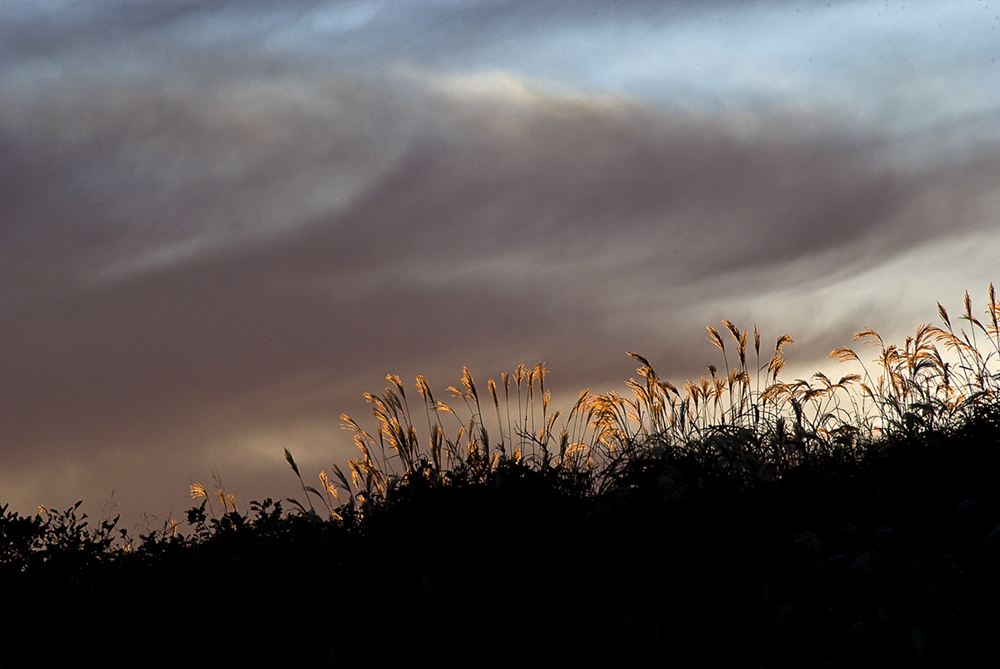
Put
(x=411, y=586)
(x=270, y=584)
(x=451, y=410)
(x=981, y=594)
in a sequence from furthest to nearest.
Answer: (x=451, y=410)
(x=270, y=584)
(x=411, y=586)
(x=981, y=594)

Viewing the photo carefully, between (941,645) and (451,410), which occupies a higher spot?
(451,410)

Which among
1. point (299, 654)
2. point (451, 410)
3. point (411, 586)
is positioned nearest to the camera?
point (299, 654)

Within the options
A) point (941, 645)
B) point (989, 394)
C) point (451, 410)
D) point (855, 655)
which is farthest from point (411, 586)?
point (989, 394)

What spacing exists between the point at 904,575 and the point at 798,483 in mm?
1442

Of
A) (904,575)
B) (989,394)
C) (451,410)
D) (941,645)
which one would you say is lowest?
(941,645)

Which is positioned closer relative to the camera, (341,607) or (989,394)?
(341,607)

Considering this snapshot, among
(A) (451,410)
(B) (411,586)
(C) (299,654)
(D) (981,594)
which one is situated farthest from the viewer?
(A) (451,410)

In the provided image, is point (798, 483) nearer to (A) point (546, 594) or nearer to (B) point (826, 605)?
(B) point (826, 605)

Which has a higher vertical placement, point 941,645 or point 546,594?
point 546,594

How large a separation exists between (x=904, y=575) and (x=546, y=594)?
2.46 m

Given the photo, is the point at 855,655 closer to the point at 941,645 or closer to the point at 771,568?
the point at 941,645

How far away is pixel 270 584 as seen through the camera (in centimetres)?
733

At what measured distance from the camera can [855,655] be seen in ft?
18.1

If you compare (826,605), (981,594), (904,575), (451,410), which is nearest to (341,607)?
(451,410)
